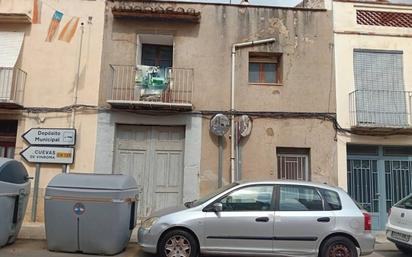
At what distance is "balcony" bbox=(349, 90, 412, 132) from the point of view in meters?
11.8

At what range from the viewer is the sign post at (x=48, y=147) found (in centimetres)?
1159

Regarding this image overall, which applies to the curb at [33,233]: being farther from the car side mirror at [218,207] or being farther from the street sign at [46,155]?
the car side mirror at [218,207]

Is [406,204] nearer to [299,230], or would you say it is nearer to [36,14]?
[299,230]

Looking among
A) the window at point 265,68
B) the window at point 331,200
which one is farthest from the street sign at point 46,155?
the window at point 331,200

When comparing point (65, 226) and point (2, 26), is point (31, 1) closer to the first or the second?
point (2, 26)

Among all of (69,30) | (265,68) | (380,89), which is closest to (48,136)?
(69,30)

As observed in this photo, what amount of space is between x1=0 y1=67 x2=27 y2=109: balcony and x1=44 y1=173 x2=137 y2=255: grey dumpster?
15.5ft

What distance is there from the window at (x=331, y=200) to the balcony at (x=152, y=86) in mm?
5017

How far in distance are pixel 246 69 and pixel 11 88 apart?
21.8 feet

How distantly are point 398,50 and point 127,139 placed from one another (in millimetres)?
8528

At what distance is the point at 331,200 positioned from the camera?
25.0ft

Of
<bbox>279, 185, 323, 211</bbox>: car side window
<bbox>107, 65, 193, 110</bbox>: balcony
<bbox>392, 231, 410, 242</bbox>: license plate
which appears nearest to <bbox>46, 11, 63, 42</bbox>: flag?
<bbox>107, 65, 193, 110</bbox>: balcony

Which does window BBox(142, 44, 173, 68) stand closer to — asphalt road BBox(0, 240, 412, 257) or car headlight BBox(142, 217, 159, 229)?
asphalt road BBox(0, 240, 412, 257)

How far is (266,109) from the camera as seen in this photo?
12070 millimetres
